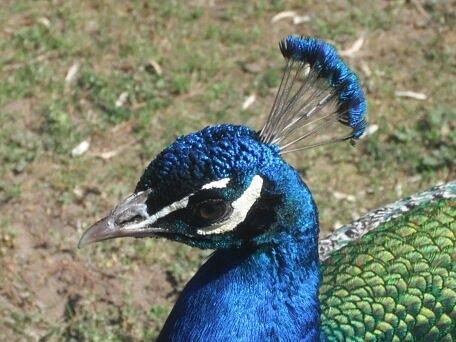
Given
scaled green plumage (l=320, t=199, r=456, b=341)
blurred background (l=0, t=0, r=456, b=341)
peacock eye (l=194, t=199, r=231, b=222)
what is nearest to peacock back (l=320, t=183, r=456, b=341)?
scaled green plumage (l=320, t=199, r=456, b=341)

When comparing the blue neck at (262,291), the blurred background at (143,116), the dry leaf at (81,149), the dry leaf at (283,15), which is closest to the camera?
the blue neck at (262,291)

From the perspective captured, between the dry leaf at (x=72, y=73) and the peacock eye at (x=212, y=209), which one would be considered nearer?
the peacock eye at (x=212, y=209)

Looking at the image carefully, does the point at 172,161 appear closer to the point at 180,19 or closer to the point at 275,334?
the point at 275,334

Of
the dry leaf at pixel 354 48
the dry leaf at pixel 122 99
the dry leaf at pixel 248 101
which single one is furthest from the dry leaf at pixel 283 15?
the dry leaf at pixel 122 99

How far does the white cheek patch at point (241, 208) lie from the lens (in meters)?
1.54

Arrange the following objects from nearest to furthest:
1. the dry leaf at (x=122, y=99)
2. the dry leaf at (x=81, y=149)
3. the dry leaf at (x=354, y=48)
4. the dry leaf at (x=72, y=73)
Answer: the dry leaf at (x=81, y=149), the dry leaf at (x=122, y=99), the dry leaf at (x=72, y=73), the dry leaf at (x=354, y=48)

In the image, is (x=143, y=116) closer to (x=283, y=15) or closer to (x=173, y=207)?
(x=283, y=15)

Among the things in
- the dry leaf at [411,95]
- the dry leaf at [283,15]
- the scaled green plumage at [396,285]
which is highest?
the scaled green plumage at [396,285]

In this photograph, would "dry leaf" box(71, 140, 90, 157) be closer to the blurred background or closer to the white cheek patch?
the blurred background

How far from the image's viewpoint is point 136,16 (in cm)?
378

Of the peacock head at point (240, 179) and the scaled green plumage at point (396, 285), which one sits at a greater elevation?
the peacock head at point (240, 179)

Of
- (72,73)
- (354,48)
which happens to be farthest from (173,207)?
(354,48)

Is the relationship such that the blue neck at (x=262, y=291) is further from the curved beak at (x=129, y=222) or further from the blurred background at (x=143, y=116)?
the blurred background at (x=143, y=116)

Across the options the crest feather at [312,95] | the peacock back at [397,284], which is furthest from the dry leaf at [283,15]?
the crest feather at [312,95]
